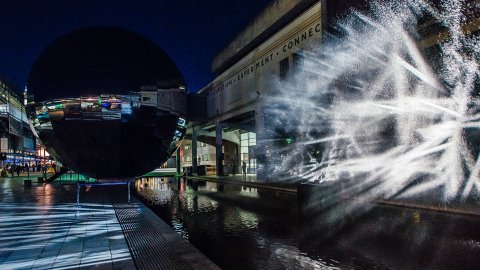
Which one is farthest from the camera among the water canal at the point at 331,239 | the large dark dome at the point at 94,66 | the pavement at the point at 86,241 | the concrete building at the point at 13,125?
the concrete building at the point at 13,125

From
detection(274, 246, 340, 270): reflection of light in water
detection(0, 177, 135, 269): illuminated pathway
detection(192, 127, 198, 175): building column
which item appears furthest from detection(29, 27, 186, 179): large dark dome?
detection(192, 127, 198, 175): building column

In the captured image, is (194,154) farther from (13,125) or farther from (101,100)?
(13,125)

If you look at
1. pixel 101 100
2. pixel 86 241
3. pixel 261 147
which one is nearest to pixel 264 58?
pixel 261 147

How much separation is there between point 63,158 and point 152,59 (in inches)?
207

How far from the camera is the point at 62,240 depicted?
6219 millimetres

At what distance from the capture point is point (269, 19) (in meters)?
25.0

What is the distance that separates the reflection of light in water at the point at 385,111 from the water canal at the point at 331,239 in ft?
5.63

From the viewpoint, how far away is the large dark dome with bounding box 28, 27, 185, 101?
39.7ft

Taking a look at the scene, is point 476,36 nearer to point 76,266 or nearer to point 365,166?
point 365,166

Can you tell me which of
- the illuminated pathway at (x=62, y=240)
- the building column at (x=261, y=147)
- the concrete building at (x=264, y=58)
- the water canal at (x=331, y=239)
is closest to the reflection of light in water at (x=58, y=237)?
the illuminated pathway at (x=62, y=240)

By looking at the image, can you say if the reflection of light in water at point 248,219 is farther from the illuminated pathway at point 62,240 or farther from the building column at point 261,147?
the building column at point 261,147

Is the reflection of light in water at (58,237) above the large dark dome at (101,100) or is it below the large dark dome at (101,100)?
below

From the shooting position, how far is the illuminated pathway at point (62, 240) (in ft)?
15.8

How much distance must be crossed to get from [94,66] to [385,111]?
13.9 metres
